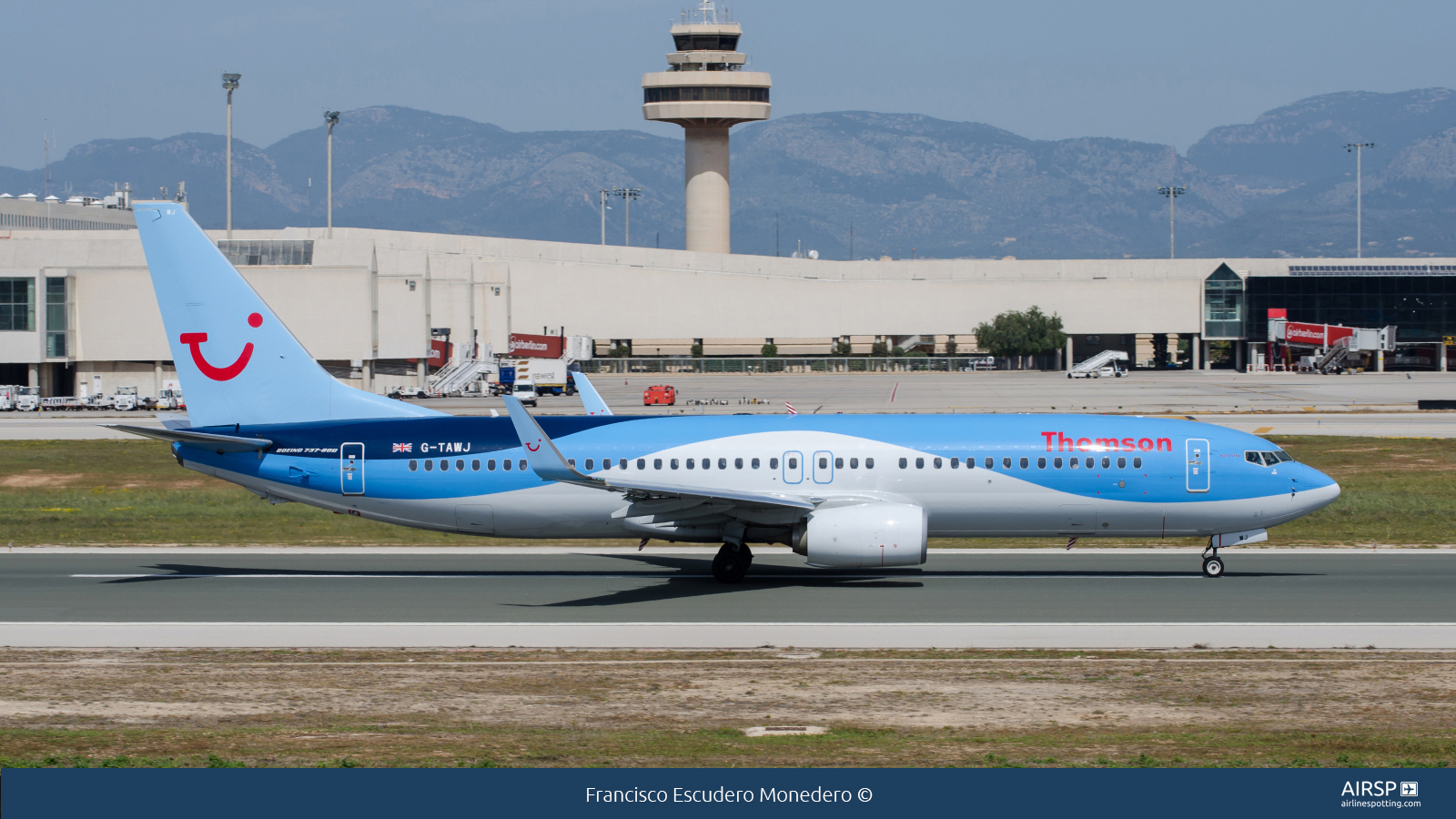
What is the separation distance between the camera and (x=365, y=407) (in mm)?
33750

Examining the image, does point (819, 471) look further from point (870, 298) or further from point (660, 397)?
point (870, 298)

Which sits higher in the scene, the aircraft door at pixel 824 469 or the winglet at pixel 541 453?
the winglet at pixel 541 453

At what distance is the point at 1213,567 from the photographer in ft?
106

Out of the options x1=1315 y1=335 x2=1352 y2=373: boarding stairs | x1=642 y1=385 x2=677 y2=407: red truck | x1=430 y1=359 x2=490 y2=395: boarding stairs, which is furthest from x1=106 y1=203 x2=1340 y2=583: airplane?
x1=1315 y1=335 x2=1352 y2=373: boarding stairs

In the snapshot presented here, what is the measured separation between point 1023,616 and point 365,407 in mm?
16919

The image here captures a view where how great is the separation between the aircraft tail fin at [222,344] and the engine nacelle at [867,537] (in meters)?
12.3

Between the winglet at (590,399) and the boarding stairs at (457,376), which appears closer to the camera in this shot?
the winglet at (590,399)

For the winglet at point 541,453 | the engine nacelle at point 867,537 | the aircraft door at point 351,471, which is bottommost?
the engine nacelle at point 867,537

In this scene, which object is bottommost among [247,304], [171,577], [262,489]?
[171,577]

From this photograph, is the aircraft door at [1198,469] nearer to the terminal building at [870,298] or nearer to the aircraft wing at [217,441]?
the aircraft wing at [217,441]

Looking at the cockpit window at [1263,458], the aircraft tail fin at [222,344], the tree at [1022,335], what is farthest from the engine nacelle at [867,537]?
the tree at [1022,335]

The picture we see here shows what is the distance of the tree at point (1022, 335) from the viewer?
18238cm

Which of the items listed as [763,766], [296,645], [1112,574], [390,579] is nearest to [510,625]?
[296,645]

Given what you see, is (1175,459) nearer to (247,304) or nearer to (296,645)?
(296,645)
